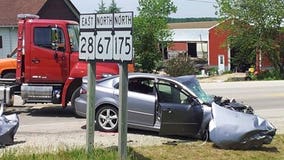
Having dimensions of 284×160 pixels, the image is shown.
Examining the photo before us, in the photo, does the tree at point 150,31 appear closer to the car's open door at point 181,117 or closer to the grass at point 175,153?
the car's open door at point 181,117

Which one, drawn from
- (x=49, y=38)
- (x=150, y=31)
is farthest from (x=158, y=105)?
(x=150, y=31)

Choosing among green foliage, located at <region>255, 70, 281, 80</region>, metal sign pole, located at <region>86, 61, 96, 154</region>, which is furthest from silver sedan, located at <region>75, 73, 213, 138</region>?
green foliage, located at <region>255, 70, 281, 80</region>

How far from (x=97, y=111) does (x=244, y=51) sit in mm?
38193

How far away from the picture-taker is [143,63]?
1993 inches

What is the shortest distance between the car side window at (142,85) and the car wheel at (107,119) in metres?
0.64

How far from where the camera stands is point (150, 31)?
55.8 meters

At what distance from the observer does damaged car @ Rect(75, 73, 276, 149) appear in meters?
11.7

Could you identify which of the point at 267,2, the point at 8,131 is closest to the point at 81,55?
the point at 8,131

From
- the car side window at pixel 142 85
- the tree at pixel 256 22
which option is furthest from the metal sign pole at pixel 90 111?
the tree at pixel 256 22

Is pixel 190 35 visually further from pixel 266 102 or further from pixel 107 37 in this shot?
pixel 107 37

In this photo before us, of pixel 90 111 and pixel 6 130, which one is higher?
pixel 90 111

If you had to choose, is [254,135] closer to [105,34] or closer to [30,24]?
[105,34]

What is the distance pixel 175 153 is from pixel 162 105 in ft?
5.66

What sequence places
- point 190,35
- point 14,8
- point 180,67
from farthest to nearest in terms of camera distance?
point 190,35 → point 14,8 → point 180,67
